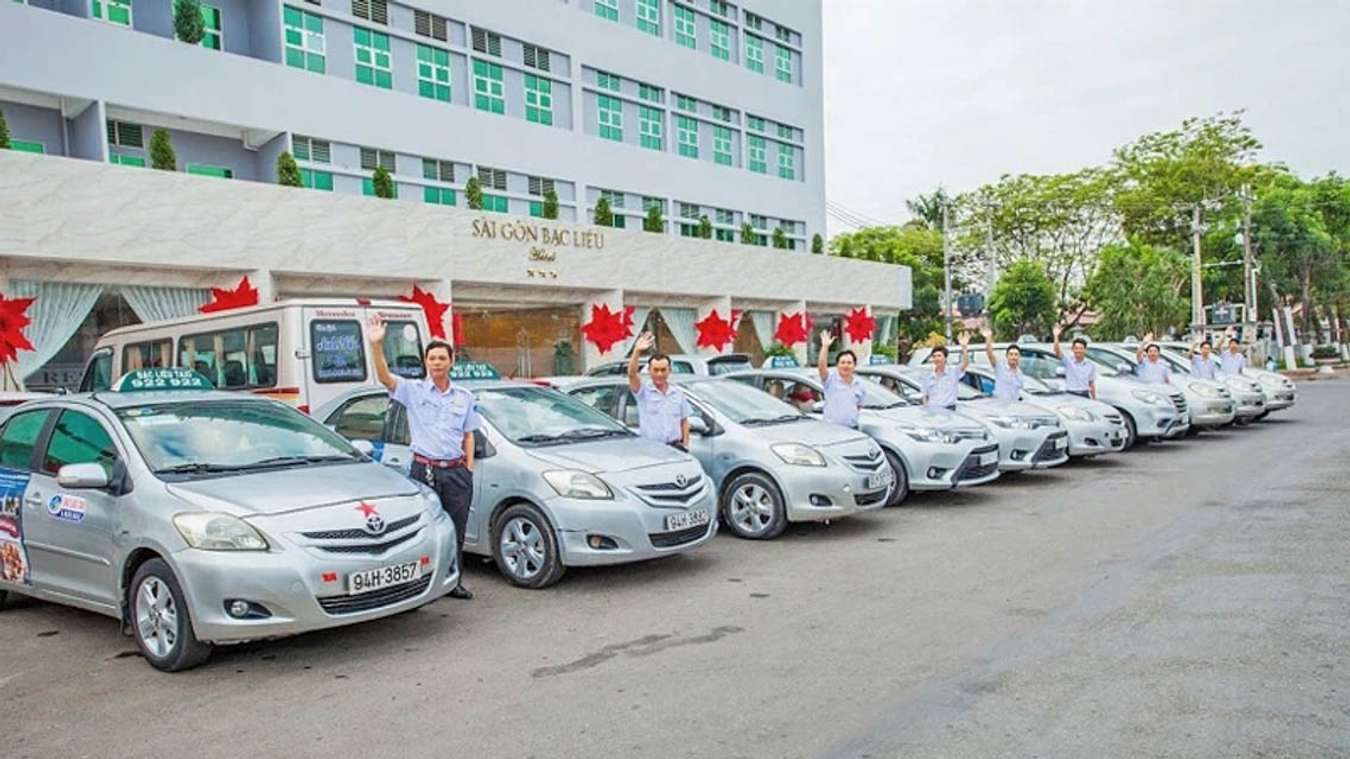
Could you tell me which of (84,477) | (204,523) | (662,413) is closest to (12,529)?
(84,477)

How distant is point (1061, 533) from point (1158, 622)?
2989mm

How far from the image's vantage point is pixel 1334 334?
6281 cm

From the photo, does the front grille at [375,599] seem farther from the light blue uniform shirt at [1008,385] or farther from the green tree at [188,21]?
the green tree at [188,21]

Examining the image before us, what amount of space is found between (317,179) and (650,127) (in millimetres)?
12052

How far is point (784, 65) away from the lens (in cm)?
3681

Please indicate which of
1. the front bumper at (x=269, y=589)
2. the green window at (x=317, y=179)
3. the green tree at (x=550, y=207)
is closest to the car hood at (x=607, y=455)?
the front bumper at (x=269, y=589)

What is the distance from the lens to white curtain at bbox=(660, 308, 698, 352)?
28078 mm

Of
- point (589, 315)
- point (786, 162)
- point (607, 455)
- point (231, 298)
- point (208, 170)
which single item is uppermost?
point (786, 162)

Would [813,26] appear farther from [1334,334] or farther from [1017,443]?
[1334,334]

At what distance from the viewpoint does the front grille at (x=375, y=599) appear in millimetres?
5156

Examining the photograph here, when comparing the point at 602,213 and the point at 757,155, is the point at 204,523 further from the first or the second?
the point at 757,155

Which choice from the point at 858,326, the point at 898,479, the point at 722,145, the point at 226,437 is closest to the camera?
the point at 226,437

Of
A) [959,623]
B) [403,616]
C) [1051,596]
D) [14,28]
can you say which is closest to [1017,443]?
[1051,596]

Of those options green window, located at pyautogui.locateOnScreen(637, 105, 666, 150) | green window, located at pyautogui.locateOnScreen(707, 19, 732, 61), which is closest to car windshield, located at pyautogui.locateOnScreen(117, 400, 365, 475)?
green window, located at pyautogui.locateOnScreen(637, 105, 666, 150)
